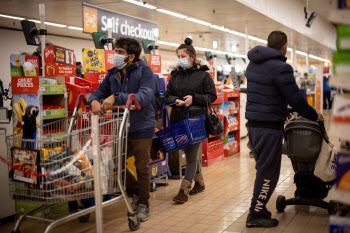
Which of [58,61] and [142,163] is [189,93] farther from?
[58,61]

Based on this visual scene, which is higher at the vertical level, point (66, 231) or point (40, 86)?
point (40, 86)

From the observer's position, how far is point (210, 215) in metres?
4.56

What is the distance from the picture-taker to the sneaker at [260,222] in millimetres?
4082

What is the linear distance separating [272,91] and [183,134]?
51.6 inches

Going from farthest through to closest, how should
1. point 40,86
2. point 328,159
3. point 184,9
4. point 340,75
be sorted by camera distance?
point 184,9 < point 40,86 < point 328,159 < point 340,75

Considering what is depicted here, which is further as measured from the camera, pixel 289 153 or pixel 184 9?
pixel 184 9

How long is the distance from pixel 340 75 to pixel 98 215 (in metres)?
2.27

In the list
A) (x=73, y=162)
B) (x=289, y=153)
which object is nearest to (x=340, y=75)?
(x=73, y=162)

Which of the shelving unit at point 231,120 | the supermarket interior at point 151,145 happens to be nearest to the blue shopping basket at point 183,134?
the supermarket interior at point 151,145

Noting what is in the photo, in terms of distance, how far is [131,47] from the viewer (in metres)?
4.27

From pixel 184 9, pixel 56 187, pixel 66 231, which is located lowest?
pixel 66 231

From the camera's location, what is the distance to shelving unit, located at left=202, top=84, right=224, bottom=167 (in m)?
7.32

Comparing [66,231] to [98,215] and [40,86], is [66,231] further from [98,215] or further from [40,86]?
[40,86]

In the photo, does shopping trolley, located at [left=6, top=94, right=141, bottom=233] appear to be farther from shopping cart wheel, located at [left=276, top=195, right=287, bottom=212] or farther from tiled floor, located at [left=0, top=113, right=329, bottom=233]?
shopping cart wheel, located at [left=276, top=195, right=287, bottom=212]
